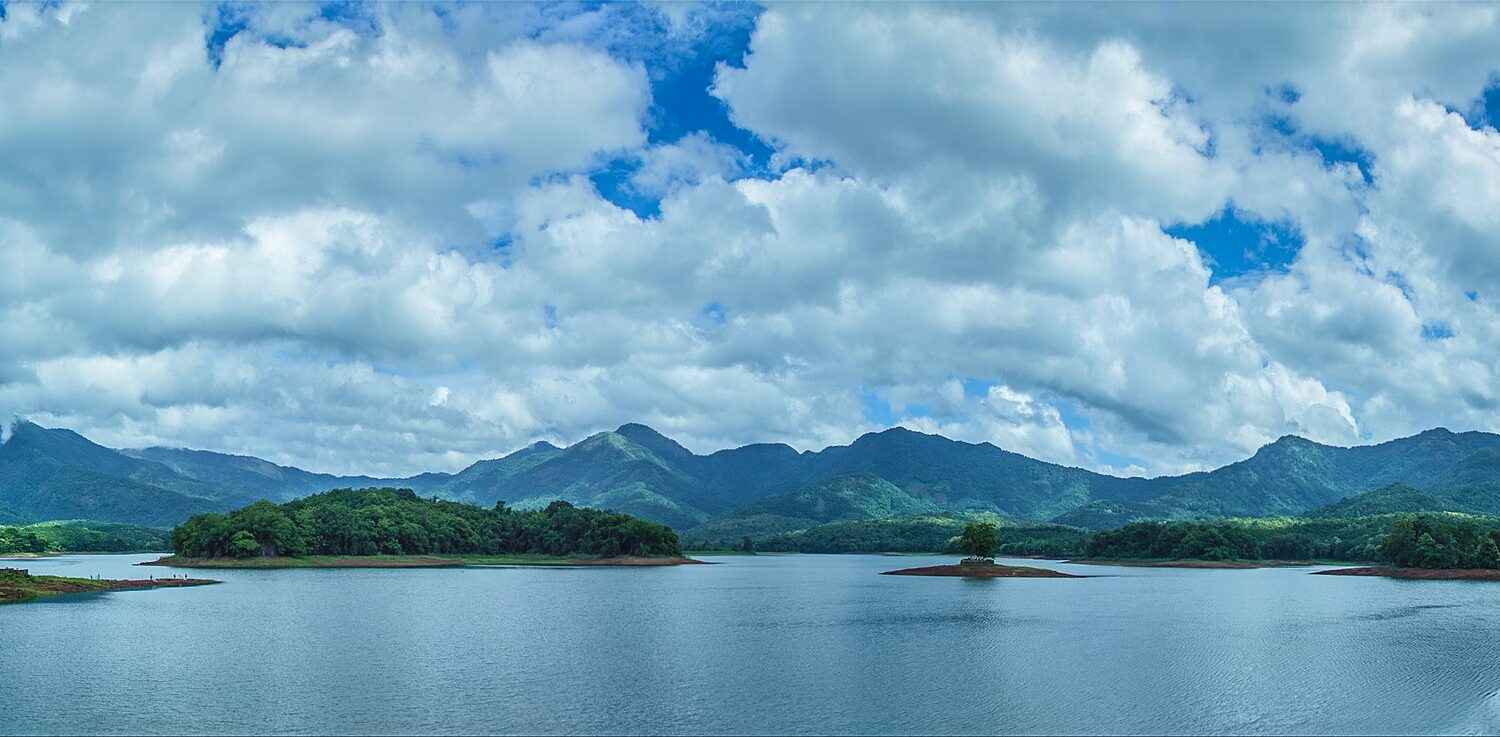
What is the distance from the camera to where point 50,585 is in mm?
115312

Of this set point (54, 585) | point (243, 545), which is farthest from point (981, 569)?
point (54, 585)

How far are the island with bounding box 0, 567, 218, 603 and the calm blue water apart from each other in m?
5.37

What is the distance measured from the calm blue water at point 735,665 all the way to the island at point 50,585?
5.37 meters

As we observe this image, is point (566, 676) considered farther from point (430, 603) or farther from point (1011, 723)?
point (430, 603)

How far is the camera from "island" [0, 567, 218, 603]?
104 metres

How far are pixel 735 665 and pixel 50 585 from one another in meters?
98.8

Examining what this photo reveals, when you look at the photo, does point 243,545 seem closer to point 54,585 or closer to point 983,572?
point 54,585

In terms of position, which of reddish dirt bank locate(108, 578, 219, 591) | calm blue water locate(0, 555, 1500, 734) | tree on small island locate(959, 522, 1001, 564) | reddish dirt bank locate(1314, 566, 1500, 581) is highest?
tree on small island locate(959, 522, 1001, 564)

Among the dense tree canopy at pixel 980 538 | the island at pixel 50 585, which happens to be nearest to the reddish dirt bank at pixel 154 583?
the island at pixel 50 585

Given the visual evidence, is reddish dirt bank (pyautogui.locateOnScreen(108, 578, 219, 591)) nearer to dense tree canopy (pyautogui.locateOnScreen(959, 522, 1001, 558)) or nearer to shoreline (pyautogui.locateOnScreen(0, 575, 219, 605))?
shoreline (pyautogui.locateOnScreen(0, 575, 219, 605))

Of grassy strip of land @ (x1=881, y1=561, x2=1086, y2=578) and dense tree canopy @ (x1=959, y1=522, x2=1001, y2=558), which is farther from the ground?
dense tree canopy @ (x1=959, y1=522, x2=1001, y2=558)

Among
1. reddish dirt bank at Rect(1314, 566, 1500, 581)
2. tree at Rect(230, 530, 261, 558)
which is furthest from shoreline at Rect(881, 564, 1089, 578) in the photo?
tree at Rect(230, 530, 261, 558)

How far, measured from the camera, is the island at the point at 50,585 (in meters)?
104

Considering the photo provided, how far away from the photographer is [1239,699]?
49.8 metres
